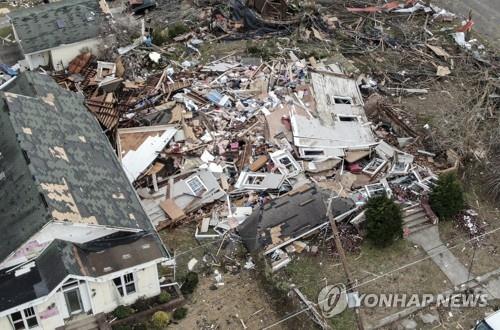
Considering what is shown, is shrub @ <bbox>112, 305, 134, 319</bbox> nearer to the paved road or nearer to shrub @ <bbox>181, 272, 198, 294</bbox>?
shrub @ <bbox>181, 272, 198, 294</bbox>

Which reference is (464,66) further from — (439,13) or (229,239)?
(229,239)

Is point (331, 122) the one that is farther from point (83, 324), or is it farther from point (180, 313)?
point (83, 324)

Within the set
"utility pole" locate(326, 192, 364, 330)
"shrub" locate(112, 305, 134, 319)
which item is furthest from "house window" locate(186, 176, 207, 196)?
"shrub" locate(112, 305, 134, 319)

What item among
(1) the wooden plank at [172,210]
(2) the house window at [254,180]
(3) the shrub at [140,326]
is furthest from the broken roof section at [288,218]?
(3) the shrub at [140,326]

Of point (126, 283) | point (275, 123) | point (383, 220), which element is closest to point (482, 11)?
point (275, 123)

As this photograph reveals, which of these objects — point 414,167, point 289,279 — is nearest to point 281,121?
point 414,167

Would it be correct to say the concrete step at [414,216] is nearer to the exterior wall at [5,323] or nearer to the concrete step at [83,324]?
the concrete step at [83,324]

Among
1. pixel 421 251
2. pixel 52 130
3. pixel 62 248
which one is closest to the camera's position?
pixel 62 248
